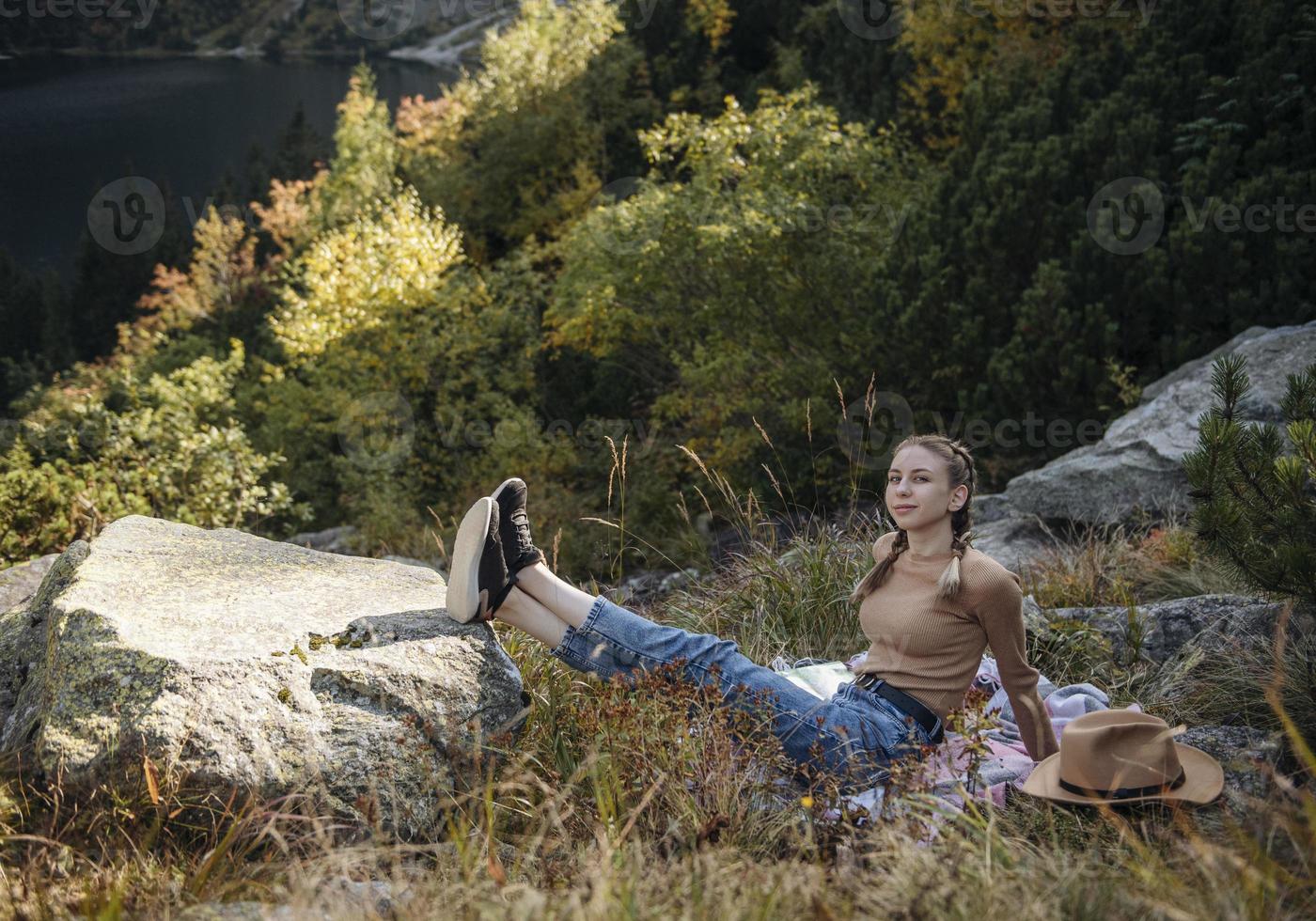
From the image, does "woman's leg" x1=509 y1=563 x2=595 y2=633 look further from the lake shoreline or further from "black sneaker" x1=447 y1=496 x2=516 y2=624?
the lake shoreline

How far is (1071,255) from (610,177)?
489 inches

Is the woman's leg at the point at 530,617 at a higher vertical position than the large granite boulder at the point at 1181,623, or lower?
higher

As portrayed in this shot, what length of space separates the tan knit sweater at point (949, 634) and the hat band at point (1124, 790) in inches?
9.6

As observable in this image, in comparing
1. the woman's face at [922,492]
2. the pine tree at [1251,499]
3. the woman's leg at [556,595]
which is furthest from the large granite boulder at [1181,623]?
the woman's leg at [556,595]

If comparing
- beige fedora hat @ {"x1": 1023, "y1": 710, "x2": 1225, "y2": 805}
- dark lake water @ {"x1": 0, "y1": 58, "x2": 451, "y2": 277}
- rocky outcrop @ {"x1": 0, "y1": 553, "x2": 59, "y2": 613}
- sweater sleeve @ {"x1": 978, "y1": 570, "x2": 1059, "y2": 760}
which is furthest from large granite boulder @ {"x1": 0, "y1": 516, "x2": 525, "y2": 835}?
dark lake water @ {"x1": 0, "y1": 58, "x2": 451, "y2": 277}

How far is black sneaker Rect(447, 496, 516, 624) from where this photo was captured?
2.79m

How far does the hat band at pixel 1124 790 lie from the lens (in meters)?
2.33

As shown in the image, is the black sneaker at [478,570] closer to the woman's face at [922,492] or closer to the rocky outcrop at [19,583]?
the woman's face at [922,492]

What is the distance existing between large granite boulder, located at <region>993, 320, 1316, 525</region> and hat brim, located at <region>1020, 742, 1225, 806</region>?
283 centimetres

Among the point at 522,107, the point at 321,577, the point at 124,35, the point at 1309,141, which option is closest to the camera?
the point at 321,577

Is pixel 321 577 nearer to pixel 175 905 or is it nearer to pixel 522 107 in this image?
pixel 175 905

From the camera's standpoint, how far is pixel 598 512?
39.1ft

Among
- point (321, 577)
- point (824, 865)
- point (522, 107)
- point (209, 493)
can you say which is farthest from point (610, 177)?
point (824, 865)

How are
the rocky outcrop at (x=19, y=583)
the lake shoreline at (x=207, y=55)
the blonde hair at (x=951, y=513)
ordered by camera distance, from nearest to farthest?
the blonde hair at (x=951, y=513)
the rocky outcrop at (x=19, y=583)
the lake shoreline at (x=207, y=55)
